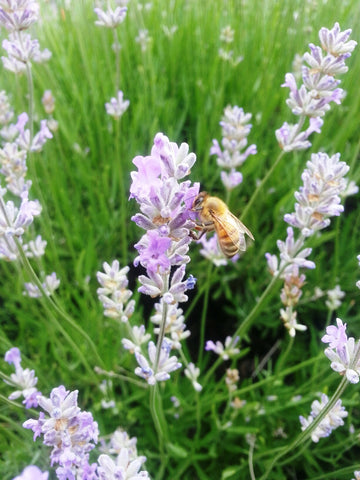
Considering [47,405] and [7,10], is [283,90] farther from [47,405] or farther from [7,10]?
[47,405]

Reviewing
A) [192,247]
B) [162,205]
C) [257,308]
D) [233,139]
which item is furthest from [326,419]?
[192,247]

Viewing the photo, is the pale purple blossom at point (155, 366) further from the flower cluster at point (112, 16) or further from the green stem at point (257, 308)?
the flower cluster at point (112, 16)

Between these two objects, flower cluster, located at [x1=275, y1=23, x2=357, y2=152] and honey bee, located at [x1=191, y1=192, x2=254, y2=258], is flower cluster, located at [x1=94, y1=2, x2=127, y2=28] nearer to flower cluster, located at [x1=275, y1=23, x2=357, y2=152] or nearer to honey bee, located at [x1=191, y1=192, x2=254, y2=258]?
flower cluster, located at [x1=275, y1=23, x2=357, y2=152]

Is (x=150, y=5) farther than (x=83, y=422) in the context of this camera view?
Yes

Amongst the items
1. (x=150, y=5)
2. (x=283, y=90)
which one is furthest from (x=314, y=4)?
(x=150, y=5)

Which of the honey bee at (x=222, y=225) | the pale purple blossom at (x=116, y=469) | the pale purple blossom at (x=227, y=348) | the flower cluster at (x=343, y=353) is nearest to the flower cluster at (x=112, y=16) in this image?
the honey bee at (x=222, y=225)

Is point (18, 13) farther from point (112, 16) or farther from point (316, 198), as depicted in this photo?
point (316, 198)
